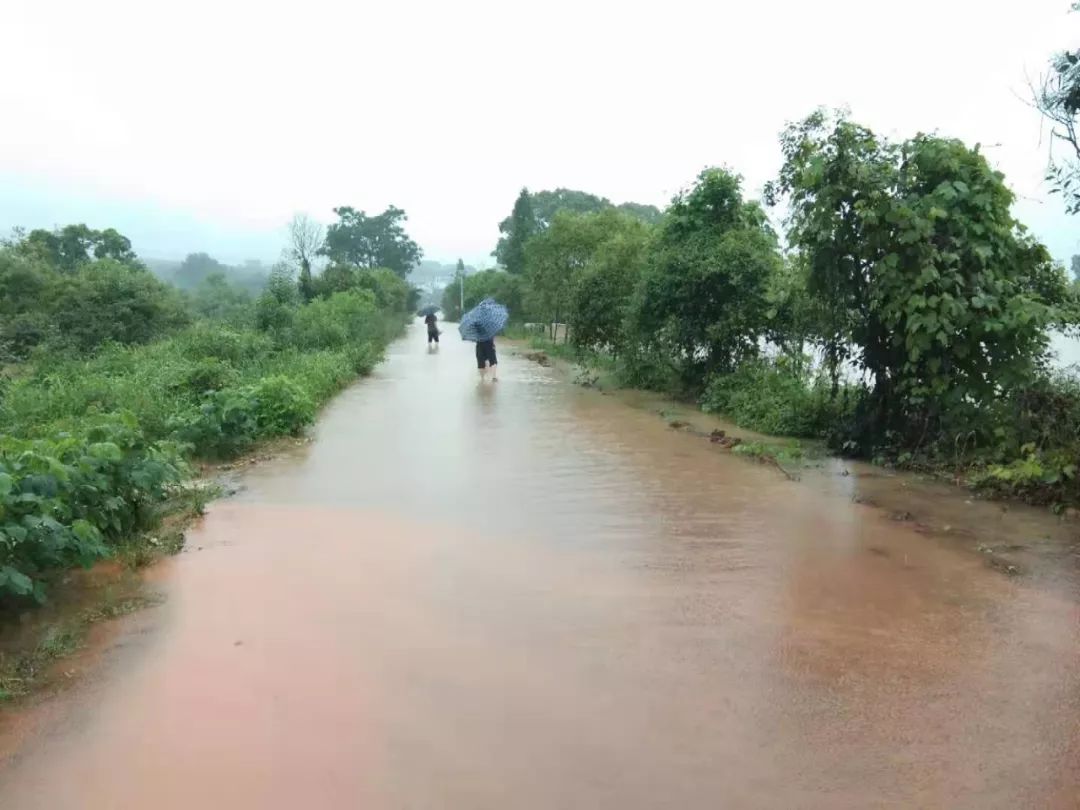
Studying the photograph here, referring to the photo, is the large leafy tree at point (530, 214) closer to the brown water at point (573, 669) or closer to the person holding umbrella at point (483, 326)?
A: the person holding umbrella at point (483, 326)

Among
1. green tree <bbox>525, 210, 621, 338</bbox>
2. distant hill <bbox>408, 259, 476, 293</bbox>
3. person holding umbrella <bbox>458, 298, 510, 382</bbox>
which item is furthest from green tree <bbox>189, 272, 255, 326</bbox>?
distant hill <bbox>408, 259, 476, 293</bbox>

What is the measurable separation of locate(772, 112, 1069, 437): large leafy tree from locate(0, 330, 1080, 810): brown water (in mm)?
1973

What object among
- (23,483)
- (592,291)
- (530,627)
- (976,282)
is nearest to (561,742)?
(530,627)

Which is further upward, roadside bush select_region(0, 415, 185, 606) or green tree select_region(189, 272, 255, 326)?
green tree select_region(189, 272, 255, 326)

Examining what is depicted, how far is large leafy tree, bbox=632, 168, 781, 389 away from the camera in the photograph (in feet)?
42.6

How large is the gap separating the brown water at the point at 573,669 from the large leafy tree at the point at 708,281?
230 inches

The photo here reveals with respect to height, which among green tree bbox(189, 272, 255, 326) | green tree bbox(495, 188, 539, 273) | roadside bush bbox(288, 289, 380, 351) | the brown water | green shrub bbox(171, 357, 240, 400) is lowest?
A: the brown water

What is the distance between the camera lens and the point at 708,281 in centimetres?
1318

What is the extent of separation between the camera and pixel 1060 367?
8180 millimetres

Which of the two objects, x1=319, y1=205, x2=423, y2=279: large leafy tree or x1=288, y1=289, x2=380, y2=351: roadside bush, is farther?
x1=319, y1=205, x2=423, y2=279: large leafy tree

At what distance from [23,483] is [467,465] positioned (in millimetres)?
5202

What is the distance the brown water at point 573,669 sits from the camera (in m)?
3.33

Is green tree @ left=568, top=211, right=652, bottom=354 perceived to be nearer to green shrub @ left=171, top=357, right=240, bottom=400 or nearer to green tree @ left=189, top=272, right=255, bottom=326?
green shrub @ left=171, top=357, right=240, bottom=400

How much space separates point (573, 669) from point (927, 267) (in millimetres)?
5740
